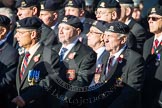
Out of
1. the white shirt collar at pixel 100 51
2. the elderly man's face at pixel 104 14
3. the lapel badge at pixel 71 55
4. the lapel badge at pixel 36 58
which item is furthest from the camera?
the elderly man's face at pixel 104 14

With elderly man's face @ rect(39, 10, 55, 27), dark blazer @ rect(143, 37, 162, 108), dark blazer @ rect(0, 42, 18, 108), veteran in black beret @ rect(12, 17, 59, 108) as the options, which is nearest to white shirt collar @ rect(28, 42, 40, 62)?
veteran in black beret @ rect(12, 17, 59, 108)

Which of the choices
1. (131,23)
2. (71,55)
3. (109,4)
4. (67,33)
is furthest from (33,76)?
(131,23)

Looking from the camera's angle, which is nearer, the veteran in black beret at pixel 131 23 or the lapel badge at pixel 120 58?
the lapel badge at pixel 120 58

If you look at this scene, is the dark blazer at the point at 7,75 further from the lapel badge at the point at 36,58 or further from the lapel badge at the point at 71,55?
the lapel badge at the point at 71,55

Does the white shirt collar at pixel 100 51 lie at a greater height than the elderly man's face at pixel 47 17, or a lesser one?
lesser

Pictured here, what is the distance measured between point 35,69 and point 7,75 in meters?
0.49

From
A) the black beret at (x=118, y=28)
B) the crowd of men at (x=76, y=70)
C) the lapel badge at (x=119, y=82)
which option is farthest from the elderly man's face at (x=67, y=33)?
the lapel badge at (x=119, y=82)

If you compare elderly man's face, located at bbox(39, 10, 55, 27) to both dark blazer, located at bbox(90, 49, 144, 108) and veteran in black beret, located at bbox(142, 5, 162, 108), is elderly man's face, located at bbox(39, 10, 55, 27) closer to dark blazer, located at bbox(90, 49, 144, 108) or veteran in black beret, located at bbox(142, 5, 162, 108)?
veteran in black beret, located at bbox(142, 5, 162, 108)

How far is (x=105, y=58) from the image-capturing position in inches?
297

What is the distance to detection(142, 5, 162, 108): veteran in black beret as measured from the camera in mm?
7844

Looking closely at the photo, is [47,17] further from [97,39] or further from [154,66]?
[154,66]

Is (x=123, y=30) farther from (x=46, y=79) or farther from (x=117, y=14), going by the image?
(x=117, y=14)

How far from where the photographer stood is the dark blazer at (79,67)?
734 centimetres

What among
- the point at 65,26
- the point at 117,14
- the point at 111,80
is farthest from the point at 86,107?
the point at 117,14
